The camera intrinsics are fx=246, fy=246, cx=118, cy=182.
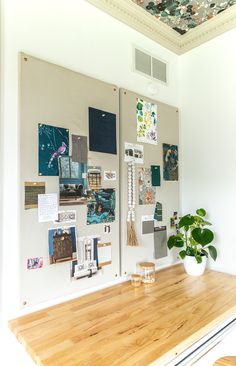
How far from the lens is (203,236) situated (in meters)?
1.67

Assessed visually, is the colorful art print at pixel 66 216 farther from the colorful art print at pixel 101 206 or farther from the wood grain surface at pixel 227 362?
the wood grain surface at pixel 227 362

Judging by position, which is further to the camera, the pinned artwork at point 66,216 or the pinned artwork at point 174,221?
the pinned artwork at point 174,221

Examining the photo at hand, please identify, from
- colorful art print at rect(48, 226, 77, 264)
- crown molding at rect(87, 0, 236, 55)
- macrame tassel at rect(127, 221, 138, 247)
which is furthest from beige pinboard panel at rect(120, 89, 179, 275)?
crown molding at rect(87, 0, 236, 55)

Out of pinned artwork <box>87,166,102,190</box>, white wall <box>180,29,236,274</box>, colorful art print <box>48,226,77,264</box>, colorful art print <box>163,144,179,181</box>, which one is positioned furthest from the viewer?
colorful art print <box>163,144,179,181</box>

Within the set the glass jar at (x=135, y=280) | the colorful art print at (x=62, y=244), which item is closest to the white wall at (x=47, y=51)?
the colorful art print at (x=62, y=244)

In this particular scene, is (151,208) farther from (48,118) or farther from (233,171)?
(48,118)

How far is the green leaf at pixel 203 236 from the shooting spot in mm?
1663

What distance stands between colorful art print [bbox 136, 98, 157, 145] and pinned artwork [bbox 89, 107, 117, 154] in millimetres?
234

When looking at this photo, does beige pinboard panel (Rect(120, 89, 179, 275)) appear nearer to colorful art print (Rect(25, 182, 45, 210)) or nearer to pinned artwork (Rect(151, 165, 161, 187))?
pinned artwork (Rect(151, 165, 161, 187))

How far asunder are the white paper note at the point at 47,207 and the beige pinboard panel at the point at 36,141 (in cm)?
3

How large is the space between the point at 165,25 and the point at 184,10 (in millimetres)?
183

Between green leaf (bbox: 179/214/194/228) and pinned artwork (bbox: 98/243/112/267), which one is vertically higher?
green leaf (bbox: 179/214/194/228)

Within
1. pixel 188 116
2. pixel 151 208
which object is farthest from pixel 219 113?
pixel 151 208

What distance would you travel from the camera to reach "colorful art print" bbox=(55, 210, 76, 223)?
1318 millimetres
